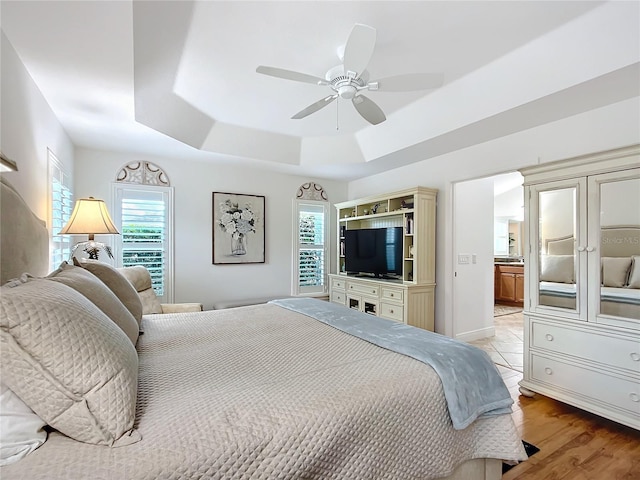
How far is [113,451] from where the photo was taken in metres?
0.86

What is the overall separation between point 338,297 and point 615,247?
141 inches

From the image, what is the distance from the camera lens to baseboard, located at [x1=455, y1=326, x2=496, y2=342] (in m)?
4.34

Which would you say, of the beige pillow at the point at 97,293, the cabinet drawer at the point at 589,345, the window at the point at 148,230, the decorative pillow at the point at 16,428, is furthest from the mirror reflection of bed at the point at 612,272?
the window at the point at 148,230

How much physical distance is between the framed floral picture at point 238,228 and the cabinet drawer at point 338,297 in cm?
132

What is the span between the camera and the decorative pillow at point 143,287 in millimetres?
3139

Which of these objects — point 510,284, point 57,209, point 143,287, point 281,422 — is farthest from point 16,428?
point 510,284

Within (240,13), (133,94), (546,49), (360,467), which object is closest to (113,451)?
(360,467)

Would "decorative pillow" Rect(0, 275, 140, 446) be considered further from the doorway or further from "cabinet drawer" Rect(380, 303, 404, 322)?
the doorway

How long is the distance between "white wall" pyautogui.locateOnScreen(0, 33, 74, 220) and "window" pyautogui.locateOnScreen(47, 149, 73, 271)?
14 centimetres

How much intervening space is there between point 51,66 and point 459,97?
3.19 metres

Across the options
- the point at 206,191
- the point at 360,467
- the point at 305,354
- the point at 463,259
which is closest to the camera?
the point at 360,467

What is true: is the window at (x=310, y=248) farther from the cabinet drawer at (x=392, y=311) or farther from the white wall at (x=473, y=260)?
the white wall at (x=473, y=260)

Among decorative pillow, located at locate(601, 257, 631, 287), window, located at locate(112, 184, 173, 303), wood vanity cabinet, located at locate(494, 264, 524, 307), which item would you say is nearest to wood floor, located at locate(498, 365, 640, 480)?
decorative pillow, located at locate(601, 257, 631, 287)

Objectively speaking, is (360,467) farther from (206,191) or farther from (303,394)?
(206,191)
